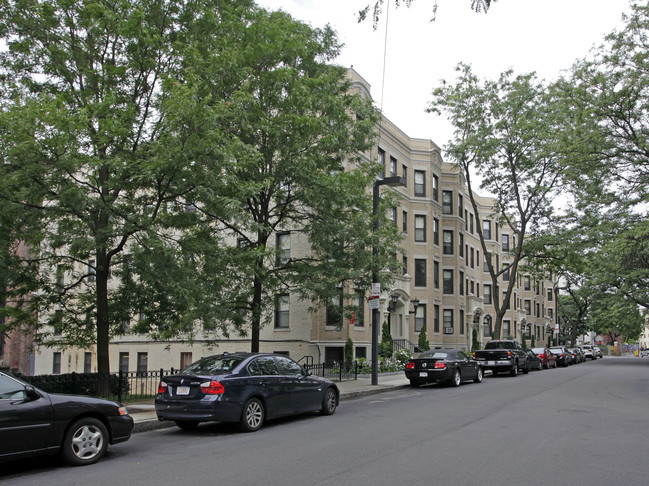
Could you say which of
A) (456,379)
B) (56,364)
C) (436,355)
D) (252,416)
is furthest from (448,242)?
(252,416)

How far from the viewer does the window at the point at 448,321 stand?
38938 mm

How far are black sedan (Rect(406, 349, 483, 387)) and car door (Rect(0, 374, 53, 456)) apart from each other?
1495 cm

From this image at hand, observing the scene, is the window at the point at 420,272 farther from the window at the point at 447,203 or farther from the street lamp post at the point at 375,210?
the street lamp post at the point at 375,210

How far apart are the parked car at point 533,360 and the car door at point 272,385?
73.9 feet

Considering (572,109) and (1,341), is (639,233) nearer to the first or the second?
(572,109)

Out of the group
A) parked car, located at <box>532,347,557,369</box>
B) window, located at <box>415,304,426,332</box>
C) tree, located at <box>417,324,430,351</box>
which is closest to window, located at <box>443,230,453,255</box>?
window, located at <box>415,304,426,332</box>

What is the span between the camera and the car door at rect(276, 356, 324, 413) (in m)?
11.4

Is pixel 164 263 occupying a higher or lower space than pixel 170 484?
higher

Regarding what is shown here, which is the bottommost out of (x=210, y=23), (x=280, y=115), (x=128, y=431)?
(x=128, y=431)

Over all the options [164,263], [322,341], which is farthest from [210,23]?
[322,341]

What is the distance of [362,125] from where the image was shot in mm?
17359

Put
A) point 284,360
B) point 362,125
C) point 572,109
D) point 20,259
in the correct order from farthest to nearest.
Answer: point 572,109, point 362,125, point 20,259, point 284,360

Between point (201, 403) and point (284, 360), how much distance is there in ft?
7.90

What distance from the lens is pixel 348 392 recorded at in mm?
17062
